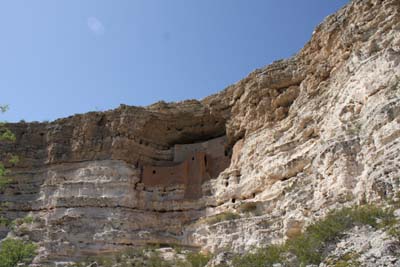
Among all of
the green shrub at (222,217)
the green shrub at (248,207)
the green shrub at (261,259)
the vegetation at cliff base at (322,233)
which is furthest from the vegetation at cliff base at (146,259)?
the vegetation at cliff base at (322,233)

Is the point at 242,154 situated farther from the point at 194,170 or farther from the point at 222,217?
the point at 222,217

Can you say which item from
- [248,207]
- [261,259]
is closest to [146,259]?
[248,207]

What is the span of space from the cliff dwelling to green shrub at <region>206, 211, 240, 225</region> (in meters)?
3.02

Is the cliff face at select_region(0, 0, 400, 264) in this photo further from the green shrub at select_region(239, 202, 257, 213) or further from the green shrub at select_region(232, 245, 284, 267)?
the green shrub at select_region(232, 245, 284, 267)

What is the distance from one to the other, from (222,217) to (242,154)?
3.49 meters

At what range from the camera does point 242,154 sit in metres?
22.4

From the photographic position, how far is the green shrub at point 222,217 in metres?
19.4

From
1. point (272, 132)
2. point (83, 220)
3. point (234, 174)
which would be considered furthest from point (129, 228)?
point (272, 132)

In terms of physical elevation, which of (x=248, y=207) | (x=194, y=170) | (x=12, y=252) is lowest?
(x=12, y=252)

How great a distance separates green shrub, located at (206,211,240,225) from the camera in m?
19.4

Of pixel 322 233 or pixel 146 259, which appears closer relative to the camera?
pixel 322 233

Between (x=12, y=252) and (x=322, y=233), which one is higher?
(x=322, y=233)

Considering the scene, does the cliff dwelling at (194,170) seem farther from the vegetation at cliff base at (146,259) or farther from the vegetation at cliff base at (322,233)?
the vegetation at cliff base at (322,233)

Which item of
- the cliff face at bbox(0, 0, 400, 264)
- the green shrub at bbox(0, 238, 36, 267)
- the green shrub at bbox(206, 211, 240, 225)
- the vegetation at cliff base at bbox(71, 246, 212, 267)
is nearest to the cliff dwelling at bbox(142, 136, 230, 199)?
the cliff face at bbox(0, 0, 400, 264)
